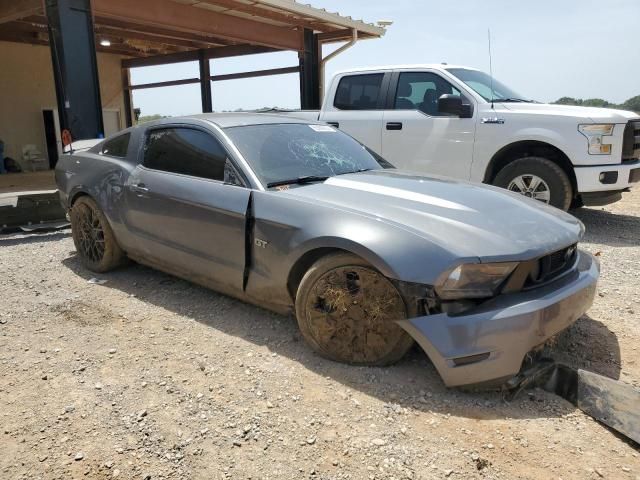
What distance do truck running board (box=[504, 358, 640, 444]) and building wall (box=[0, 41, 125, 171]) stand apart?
15707mm

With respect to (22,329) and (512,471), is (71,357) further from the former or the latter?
(512,471)

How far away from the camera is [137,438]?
2418 mm

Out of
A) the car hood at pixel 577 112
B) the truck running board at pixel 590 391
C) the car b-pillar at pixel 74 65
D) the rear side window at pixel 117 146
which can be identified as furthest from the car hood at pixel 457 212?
the car b-pillar at pixel 74 65

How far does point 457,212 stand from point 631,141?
4.17m

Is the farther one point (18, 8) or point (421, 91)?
point (18, 8)

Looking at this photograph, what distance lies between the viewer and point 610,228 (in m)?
6.53

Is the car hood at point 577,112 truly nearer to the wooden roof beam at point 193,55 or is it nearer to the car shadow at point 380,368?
the car shadow at point 380,368

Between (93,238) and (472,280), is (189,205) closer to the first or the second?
(93,238)

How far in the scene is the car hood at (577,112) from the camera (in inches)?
230

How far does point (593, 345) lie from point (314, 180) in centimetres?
210

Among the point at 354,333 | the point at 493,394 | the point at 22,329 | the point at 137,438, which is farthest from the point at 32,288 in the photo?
the point at 493,394

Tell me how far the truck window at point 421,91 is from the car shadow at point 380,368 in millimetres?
3913

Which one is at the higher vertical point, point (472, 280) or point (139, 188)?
point (139, 188)

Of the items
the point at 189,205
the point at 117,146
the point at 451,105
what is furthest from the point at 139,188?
the point at 451,105
